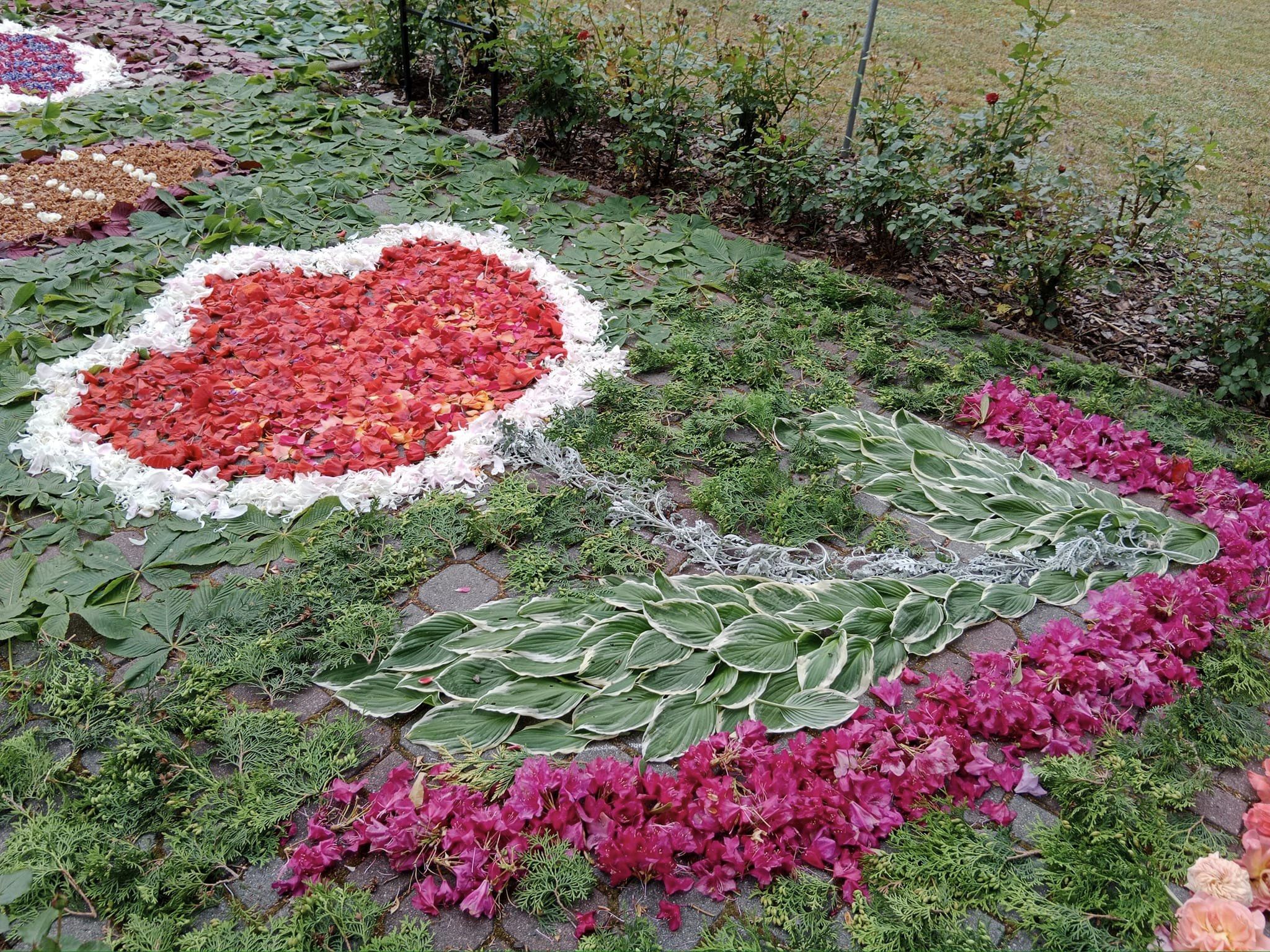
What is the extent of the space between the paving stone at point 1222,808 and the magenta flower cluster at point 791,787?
0.74ft

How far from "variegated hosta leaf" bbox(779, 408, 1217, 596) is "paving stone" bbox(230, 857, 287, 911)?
1.91 m

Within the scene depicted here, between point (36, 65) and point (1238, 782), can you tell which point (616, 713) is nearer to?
point (1238, 782)

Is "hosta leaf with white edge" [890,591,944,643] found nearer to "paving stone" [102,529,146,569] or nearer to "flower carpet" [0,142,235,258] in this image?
"paving stone" [102,529,146,569]

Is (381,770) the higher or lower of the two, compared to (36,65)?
lower

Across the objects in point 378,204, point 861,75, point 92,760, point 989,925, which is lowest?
Result: point 92,760

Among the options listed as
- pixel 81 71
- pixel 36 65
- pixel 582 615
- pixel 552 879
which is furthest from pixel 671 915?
pixel 36 65

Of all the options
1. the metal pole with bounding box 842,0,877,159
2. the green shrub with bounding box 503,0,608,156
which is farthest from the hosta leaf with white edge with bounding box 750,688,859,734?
the green shrub with bounding box 503,0,608,156

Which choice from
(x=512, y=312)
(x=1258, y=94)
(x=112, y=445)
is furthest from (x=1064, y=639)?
(x=1258, y=94)

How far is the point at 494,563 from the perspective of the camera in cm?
275

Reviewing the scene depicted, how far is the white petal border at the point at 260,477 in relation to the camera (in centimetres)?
291

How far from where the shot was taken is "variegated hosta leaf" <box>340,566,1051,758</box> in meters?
2.23

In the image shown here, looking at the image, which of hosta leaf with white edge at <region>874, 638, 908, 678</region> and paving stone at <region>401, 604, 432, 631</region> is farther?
paving stone at <region>401, 604, 432, 631</region>

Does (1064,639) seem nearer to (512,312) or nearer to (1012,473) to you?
(1012,473)

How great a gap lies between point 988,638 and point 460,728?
4.97ft
